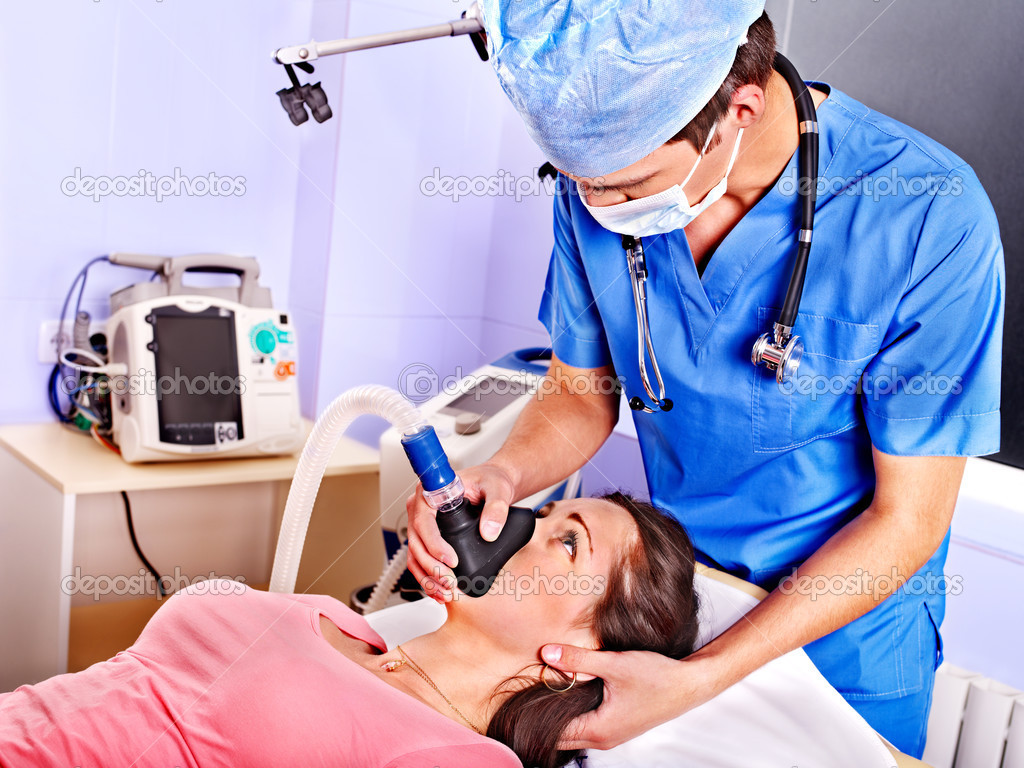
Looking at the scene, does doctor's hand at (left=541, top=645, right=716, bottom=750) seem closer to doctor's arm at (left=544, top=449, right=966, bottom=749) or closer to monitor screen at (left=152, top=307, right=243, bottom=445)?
doctor's arm at (left=544, top=449, right=966, bottom=749)

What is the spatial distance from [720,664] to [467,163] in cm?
194

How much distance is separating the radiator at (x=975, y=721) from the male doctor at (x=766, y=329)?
0.53 meters

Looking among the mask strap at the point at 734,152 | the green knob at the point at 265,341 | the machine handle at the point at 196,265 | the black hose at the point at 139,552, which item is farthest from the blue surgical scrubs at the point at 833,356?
the black hose at the point at 139,552

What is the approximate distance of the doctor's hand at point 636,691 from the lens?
1.25 m

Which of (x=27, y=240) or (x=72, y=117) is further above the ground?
(x=72, y=117)

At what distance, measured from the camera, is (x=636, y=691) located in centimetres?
125

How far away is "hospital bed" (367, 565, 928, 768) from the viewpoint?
1.32m

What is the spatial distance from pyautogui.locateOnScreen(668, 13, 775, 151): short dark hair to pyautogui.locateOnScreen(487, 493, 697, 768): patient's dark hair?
0.65m

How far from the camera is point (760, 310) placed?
1374 mm

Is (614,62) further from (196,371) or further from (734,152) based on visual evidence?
(196,371)

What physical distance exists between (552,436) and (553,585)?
30 centimetres

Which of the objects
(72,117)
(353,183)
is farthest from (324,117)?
(72,117)

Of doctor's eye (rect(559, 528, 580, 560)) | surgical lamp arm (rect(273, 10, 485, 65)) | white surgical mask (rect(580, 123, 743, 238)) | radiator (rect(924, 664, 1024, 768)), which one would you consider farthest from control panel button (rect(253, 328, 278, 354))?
radiator (rect(924, 664, 1024, 768))

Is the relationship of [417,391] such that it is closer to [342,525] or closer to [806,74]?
[342,525]
